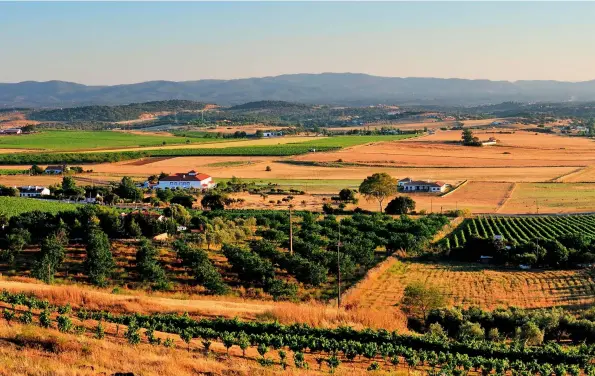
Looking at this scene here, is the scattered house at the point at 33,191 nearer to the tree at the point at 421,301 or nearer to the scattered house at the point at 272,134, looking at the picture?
the tree at the point at 421,301

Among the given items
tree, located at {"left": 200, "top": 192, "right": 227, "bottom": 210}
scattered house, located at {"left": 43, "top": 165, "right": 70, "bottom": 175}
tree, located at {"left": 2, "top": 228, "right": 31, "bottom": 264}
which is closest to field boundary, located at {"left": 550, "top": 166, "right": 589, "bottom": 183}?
tree, located at {"left": 200, "top": 192, "right": 227, "bottom": 210}

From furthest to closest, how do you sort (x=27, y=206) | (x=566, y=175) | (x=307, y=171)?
(x=307, y=171) → (x=566, y=175) → (x=27, y=206)

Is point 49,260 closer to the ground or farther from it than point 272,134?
farther from it

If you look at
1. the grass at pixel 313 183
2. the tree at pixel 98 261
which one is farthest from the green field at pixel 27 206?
the grass at pixel 313 183

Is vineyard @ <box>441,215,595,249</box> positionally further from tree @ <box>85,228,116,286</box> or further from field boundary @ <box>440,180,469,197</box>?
tree @ <box>85,228,116,286</box>

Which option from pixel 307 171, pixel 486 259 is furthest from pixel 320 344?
pixel 307 171

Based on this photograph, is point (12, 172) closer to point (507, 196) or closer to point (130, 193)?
point (130, 193)

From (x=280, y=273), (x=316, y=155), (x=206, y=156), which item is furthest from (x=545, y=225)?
(x=206, y=156)
